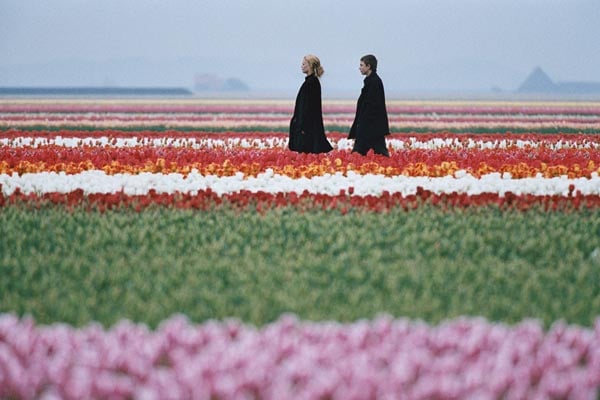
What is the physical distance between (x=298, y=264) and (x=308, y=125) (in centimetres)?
737

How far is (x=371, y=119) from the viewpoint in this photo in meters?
13.9

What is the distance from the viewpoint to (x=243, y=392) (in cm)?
412

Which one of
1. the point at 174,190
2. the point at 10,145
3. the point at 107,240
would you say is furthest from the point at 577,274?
the point at 10,145

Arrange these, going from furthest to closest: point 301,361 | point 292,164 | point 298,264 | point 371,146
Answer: point 371,146 < point 292,164 < point 298,264 < point 301,361

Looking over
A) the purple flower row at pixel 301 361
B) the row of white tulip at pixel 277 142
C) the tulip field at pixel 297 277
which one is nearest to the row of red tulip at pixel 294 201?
the tulip field at pixel 297 277

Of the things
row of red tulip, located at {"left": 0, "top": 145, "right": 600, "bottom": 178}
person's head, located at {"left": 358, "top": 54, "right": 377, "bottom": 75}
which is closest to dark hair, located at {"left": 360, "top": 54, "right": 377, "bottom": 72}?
person's head, located at {"left": 358, "top": 54, "right": 377, "bottom": 75}

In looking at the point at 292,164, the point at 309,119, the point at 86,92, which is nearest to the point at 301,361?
the point at 292,164

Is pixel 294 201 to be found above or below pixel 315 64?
below

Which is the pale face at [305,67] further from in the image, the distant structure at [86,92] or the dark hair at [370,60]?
the distant structure at [86,92]

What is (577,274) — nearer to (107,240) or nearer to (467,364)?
(467,364)

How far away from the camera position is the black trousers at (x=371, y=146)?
45.8 feet

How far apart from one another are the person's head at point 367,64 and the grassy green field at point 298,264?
170 inches

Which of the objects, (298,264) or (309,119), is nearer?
(298,264)

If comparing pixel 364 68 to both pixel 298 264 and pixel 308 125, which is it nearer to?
pixel 308 125
